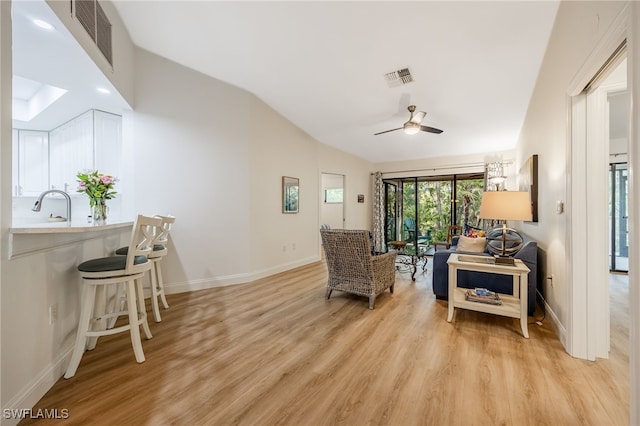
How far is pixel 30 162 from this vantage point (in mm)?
3615

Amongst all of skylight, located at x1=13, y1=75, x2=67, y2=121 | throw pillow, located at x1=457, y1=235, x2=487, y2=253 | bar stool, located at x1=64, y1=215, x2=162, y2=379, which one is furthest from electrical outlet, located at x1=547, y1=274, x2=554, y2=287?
skylight, located at x1=13, y1=75, x2=67, y2=121

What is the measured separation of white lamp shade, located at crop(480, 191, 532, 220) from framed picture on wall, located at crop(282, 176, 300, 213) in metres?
3.16

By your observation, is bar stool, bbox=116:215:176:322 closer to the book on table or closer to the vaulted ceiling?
the vaulted ceiling

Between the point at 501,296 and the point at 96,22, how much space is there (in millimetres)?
4678

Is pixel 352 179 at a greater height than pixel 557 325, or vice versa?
pixel 352 179

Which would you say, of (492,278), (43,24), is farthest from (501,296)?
(43,24)

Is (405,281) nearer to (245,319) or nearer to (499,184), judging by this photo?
(245,319)

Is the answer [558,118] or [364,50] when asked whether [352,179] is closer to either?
[364,50]

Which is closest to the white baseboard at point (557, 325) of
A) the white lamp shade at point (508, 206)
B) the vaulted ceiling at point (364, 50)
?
the white lamp shade at point (508, 206)

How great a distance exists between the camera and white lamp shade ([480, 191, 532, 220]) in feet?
7.82

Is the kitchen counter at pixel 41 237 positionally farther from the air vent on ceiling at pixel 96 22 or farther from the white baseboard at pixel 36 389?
the air vent on ceiling at pixel 96 22

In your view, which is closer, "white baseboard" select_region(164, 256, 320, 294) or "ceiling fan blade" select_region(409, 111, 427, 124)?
"white baseboard" select_region(164, 256, 320, 294)

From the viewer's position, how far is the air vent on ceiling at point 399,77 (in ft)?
10.2

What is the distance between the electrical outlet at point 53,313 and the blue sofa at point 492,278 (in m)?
3.56
